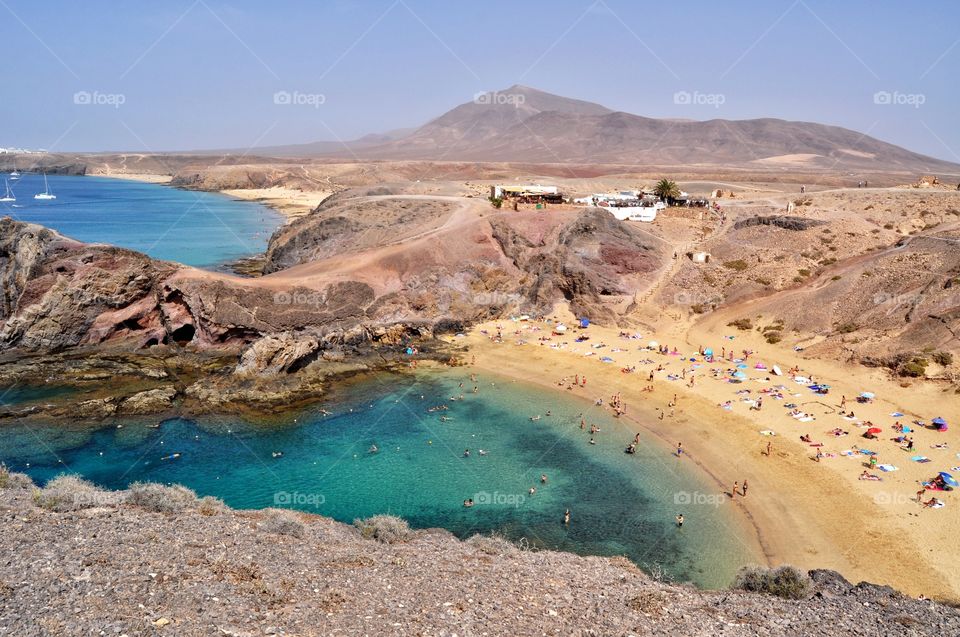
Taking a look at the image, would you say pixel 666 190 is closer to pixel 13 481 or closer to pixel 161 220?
pixel 13 481

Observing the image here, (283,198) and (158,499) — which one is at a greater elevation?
(283,198)

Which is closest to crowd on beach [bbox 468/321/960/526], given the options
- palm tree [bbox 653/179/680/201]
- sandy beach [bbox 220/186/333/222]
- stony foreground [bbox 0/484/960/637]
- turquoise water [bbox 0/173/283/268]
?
stony foreground [bbox 0/484/960/637]

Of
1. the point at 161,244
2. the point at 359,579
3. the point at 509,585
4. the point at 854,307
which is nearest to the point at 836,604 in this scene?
the point at 509,585

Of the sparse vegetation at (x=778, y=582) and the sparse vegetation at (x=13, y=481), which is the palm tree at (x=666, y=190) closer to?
the sparse vegetation at (x=778, y=582)

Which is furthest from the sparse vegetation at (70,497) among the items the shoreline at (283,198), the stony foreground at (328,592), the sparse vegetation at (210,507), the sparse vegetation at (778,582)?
the shoreline at (283,198)

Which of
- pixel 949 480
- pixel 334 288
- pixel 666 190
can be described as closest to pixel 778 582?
pixel 949 480
